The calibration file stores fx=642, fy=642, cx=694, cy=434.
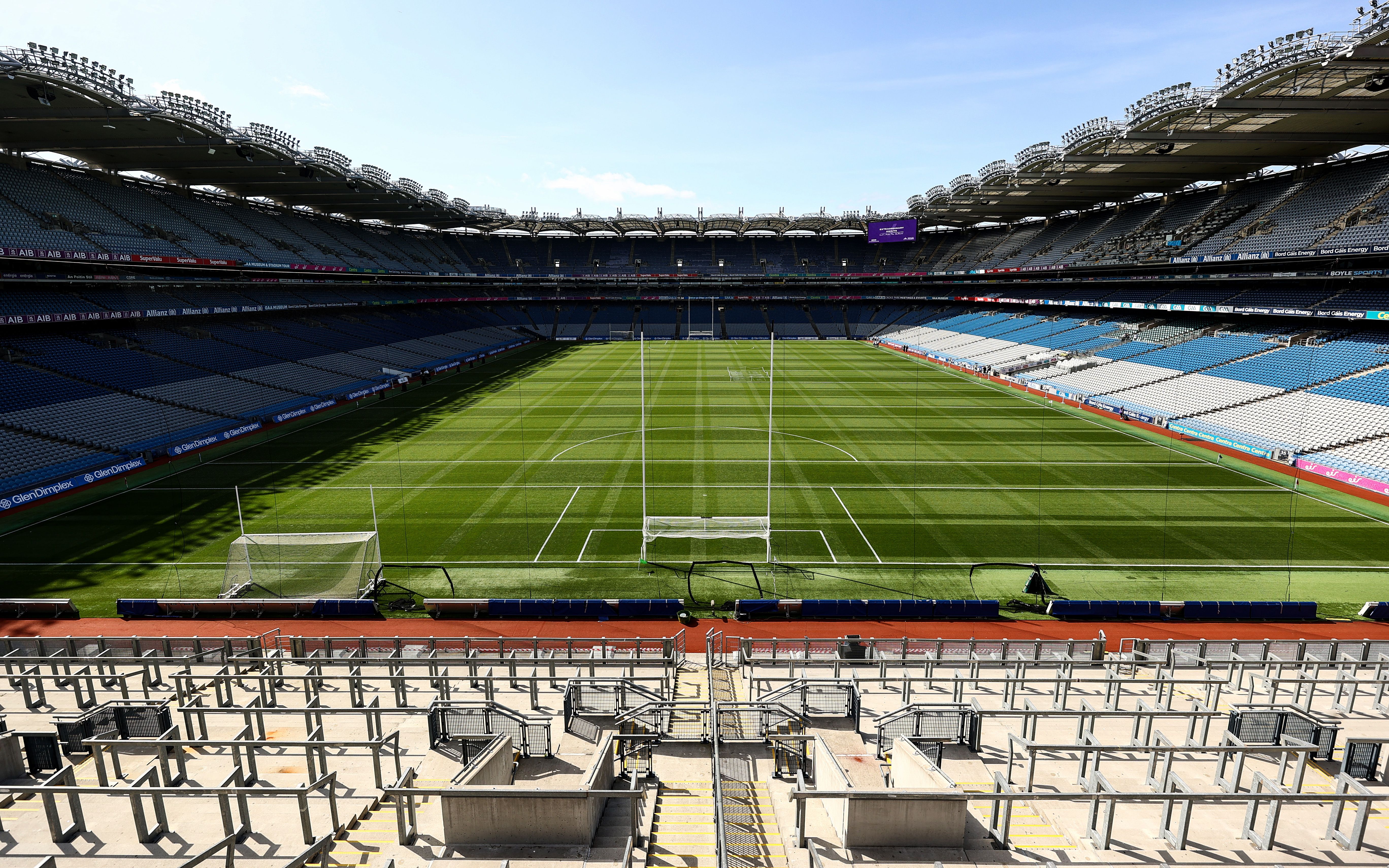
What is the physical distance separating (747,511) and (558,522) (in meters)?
7.03

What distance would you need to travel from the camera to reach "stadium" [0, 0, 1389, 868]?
7.29m

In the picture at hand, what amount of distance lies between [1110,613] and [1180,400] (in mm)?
28167

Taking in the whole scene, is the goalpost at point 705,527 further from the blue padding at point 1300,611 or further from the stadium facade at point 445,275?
the stadium facade at point 445,275

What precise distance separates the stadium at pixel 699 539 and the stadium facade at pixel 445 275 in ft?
1.17

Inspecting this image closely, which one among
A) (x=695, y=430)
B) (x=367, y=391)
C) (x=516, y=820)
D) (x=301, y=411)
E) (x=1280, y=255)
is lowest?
(x=695, y=430)

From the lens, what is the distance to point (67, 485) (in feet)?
87.2

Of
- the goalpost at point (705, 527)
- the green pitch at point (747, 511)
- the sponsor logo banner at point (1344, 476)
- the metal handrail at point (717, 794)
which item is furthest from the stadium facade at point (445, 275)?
the metal handrail at point (717, 794)

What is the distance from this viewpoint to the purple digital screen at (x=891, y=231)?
87.1m

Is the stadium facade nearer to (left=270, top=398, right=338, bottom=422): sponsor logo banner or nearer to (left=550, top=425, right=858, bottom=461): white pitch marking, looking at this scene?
(left=270, top=398, right=338, bottom=422): sponsor logo banner

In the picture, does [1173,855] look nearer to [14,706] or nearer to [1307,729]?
[1307,729]

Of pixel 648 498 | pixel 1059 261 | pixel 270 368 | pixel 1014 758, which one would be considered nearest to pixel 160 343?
pixel 270 368

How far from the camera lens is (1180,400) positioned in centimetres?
3800

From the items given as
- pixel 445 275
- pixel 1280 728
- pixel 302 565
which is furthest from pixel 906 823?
pixel 445 275

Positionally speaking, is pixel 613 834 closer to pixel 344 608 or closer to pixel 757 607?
pixel 757 607
